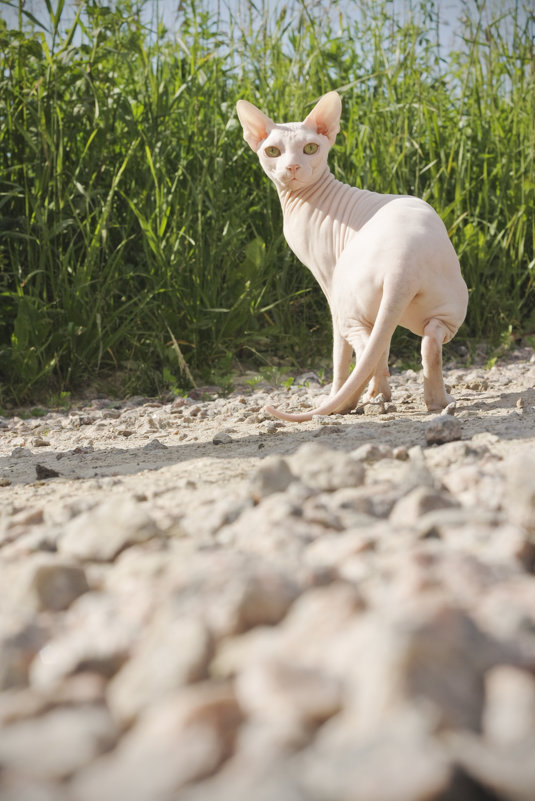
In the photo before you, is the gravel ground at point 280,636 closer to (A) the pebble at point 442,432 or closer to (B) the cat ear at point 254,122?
(A) the pebble at point 442,432

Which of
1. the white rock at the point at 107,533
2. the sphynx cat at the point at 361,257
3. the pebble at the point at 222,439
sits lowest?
the pebble at the point at 222,439

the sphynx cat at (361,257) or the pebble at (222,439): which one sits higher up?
the sphynx cat at (361,257)

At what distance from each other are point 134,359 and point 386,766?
3.88 metres

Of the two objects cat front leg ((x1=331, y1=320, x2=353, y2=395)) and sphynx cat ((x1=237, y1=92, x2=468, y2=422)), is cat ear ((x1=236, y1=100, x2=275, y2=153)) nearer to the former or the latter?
sphynx cat ((x1=237, y1=92, x2=468, y2=422))

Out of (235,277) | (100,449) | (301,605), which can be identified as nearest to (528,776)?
(301,605)

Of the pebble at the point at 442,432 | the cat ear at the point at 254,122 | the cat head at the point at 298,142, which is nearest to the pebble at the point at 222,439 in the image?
the pebble at the point at 442,432

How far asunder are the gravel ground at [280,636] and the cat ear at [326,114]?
179cm

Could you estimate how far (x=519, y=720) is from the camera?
727 mm

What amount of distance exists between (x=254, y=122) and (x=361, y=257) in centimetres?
82

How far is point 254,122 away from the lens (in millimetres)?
3184

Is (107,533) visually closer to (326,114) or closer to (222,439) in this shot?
(222,439)

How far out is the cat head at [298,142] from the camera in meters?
3.09

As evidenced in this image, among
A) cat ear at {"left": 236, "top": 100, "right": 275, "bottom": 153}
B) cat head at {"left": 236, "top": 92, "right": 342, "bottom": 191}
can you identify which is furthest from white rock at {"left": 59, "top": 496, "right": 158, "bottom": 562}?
cat ear at {"left": 236, "top": 100, "right": 275, "bottom": 153}

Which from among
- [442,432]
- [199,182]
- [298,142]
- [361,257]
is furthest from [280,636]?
[199,182]
